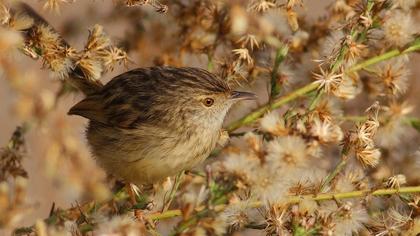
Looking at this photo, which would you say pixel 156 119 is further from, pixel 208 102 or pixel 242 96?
pixel 242 96

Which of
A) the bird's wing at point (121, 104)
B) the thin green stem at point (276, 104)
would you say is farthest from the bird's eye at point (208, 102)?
the thin green stem at point (276, 104)

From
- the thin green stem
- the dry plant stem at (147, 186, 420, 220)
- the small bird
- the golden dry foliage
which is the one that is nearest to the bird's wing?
the small bird

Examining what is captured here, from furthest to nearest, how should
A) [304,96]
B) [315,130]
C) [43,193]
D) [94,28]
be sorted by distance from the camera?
[43,193] → [304,96] → [94,28] → [315,130]

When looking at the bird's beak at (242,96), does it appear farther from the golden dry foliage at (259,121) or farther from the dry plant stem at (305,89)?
the dry plant stem at (305,89)

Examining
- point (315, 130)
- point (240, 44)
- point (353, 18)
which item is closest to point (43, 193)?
point (240, 44)

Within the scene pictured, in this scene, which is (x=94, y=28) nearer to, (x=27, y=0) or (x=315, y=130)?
(x=27, y=0)

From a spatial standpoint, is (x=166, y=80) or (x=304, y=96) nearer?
(x=304, y=96)

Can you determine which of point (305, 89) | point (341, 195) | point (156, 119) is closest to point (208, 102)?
point (156, 119)

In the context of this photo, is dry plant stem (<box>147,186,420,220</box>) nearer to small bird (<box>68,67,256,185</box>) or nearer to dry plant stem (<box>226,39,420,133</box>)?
dry plant stem (<box>226,39,420,133</box>)
